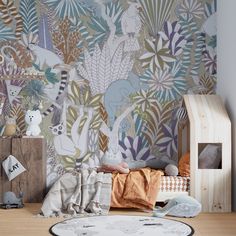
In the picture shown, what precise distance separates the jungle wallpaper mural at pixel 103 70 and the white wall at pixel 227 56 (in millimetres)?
111

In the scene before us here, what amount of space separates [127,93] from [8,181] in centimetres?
121

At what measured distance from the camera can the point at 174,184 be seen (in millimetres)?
4035

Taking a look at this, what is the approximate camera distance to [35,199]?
4.23 m

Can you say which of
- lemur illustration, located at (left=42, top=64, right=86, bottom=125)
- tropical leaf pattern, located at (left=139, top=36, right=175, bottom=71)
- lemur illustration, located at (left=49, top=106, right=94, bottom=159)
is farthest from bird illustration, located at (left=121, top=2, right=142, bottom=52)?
lemur illustration, located at (left=49, top=106, right=94, bottom=159)

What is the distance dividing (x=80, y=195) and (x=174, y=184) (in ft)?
2.38

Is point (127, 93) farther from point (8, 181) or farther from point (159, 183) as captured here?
point (8, 181)

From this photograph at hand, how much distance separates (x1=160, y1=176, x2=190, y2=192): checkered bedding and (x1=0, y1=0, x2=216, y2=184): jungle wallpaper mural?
0.45 meters

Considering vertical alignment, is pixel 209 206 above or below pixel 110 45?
below

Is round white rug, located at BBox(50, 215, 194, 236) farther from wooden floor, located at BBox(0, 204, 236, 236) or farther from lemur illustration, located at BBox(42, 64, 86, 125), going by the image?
lemur illustration, located at BBox(42, 64, 86, 125)

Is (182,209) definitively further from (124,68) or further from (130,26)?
(130,26)

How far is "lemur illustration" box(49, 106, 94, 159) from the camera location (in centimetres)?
445

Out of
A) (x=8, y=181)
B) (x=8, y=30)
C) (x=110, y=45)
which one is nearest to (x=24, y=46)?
(x=8, y=30)

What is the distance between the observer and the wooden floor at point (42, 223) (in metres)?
3.24

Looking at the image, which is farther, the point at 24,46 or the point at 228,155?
the point at 24,46
